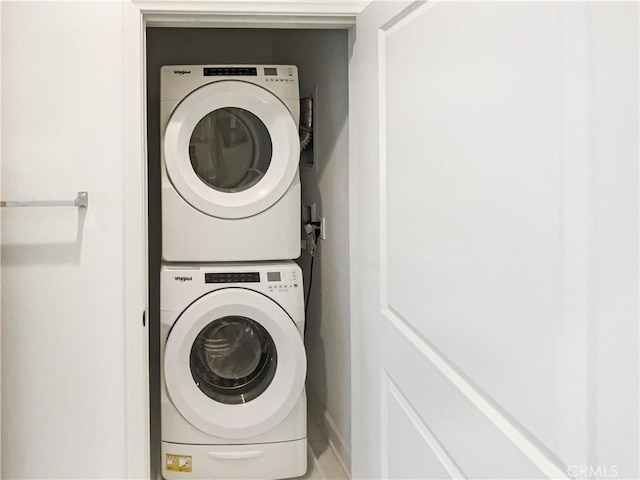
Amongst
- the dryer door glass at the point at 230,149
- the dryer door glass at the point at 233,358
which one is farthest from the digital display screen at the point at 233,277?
the dryer door glass at the point at 230,149

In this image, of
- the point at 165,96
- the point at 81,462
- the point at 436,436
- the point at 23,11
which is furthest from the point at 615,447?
the point at 165,96

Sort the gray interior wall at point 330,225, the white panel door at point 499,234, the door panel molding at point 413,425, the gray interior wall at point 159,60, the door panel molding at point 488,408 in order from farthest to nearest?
the gray interior wall at point 159,60 < the gray interior wall at point 330,225 < the door panel molding at point 413,425 < the door panel molding at point 488,408 < the white panel door at point 499,234

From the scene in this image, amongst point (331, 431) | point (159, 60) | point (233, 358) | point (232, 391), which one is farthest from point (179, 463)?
point (159, 60)

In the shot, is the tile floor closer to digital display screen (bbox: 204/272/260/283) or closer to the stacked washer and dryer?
the stacked washer and dryer

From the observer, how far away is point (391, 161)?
1477mm

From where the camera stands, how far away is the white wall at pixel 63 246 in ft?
5.82

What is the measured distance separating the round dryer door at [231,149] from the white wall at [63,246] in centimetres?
47

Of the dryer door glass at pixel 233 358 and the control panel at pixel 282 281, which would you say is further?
the dryer door glass at pixel 233 358

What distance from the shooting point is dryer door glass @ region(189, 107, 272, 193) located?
2.44m

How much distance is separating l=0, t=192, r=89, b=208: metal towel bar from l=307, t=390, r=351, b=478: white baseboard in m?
1.40

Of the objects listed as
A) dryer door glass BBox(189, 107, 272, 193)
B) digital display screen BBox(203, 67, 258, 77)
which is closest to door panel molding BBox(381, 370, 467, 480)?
dryer door glass BBox(189, 107, 272, 193)

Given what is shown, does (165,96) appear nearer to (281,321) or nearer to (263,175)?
(263,175)

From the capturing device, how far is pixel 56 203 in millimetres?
1766

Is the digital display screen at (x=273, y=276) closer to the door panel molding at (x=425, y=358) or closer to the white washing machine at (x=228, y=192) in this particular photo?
the white washing machine at (x=228, y=192)
